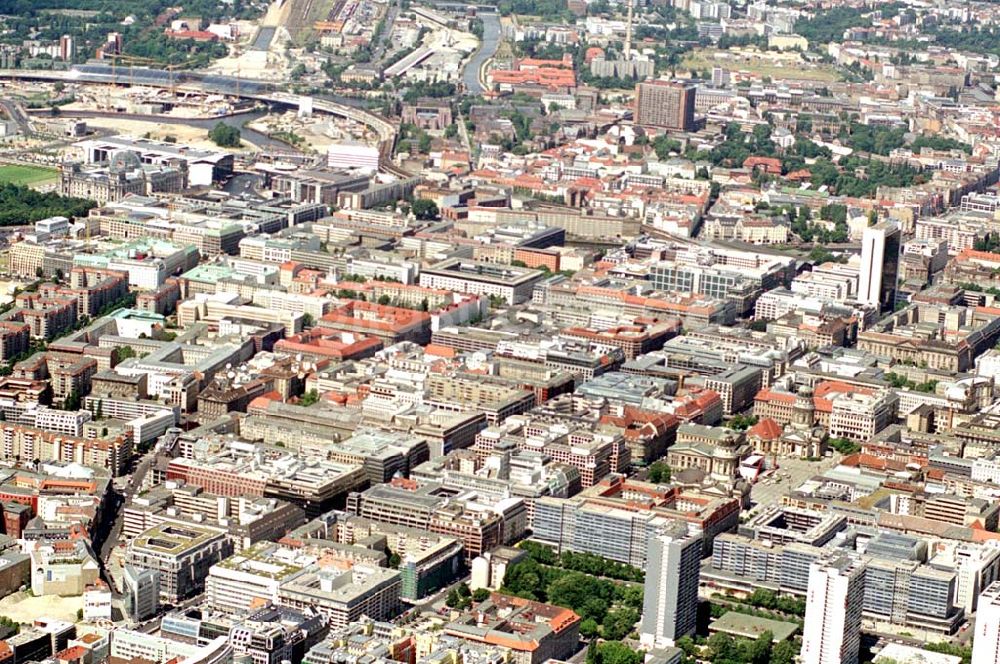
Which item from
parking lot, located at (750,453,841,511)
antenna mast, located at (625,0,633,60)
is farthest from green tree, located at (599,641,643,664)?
antenna mast, located at (625,0,633,60)

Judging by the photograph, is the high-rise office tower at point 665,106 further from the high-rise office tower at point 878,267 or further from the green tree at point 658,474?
the green tree at point 658,474

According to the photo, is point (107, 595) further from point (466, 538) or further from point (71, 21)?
point (71, 21)

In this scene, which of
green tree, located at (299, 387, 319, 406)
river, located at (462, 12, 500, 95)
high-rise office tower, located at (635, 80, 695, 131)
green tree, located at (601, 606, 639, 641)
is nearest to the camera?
green tree, located at (601, 606, 639, 641)

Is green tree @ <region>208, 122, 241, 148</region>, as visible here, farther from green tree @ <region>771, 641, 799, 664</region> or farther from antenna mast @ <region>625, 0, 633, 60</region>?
green tree @ <region>771, 641, 799, 664</region>

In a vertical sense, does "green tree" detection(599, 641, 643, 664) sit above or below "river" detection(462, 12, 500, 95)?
below

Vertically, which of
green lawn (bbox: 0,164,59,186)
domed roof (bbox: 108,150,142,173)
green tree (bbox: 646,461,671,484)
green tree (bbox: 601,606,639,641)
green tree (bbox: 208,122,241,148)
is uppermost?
domed roof (bbox: 108,150,142,173)

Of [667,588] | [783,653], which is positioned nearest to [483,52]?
[667,588]

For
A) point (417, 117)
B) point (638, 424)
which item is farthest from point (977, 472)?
point (417, 117)

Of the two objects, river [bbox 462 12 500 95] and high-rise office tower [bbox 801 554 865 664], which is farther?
river [bbox 462 12 500 95]

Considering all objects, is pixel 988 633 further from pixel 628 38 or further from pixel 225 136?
pixel 628 38
